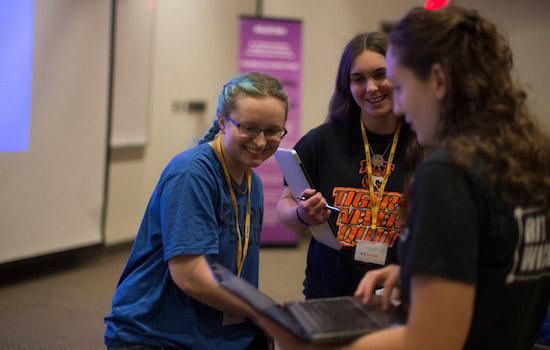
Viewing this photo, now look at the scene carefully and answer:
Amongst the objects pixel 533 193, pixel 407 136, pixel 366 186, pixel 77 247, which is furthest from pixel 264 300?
pixel 77 247

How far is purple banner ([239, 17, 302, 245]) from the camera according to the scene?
5445mm

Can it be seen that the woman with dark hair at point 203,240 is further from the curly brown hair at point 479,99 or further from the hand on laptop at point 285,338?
the curly brown hair at point 479,99

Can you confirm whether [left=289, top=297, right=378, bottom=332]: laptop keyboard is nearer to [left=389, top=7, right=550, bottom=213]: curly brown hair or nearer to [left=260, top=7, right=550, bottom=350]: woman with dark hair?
[left=260, top=7, right=550, bottom=350]: woman with dark hair

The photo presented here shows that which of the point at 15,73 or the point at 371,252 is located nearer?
the point at 371,252

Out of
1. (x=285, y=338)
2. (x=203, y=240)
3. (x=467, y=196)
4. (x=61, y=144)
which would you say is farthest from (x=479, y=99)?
(x=61, y=144)

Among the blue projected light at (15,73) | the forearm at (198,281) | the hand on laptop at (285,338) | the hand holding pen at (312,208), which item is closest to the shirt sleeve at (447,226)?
the hand on laptop at (285,338)

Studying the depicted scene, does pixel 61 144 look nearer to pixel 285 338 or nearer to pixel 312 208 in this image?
pixel 312 208

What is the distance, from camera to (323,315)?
1021 millimetres

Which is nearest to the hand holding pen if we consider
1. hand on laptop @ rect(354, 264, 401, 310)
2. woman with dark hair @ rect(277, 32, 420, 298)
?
woman with dark hair @ rect(277, 32, 420, 298)

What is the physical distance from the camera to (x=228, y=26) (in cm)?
595

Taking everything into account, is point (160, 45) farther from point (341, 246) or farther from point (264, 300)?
point (264, 300)

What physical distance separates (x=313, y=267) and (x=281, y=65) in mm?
3913

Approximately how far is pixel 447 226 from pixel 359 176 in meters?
0.91

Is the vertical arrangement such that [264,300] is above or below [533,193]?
below
